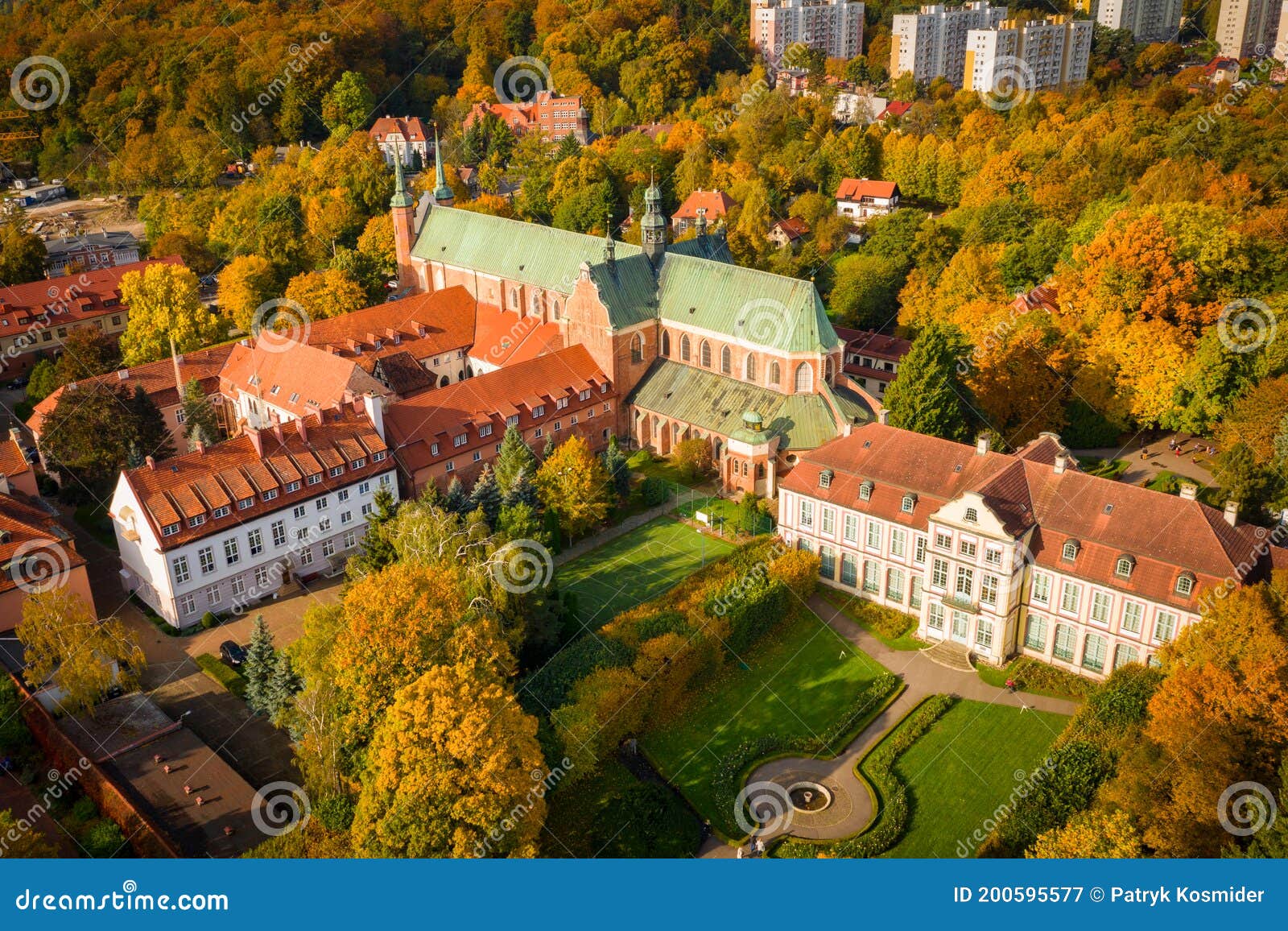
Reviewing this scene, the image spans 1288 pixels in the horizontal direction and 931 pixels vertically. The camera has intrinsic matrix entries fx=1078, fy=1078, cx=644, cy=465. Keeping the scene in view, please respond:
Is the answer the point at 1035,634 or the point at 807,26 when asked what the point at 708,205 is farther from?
the point at 807,26

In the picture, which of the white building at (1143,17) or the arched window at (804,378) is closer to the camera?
the arched window at (804,378)

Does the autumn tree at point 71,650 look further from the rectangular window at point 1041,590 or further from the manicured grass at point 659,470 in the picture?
the rectangular window at point 1041,590

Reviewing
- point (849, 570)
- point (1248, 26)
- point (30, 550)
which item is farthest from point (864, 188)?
point (1248, 26)

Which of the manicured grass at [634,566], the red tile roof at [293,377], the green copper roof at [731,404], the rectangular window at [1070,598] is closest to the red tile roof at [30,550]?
the red tile roof at [293,377]

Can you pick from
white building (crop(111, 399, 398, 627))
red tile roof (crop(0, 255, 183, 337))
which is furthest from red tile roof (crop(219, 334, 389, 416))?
red tile roof (crop(0, 255, 183, 337))

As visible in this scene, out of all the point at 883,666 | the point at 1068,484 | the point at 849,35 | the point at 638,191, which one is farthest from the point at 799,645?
the point at 849,35

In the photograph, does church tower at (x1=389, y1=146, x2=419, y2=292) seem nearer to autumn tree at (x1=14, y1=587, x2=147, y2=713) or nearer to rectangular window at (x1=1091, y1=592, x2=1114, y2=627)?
autumn tree at (x1=14, y1=587, x2=147, y2=713)
